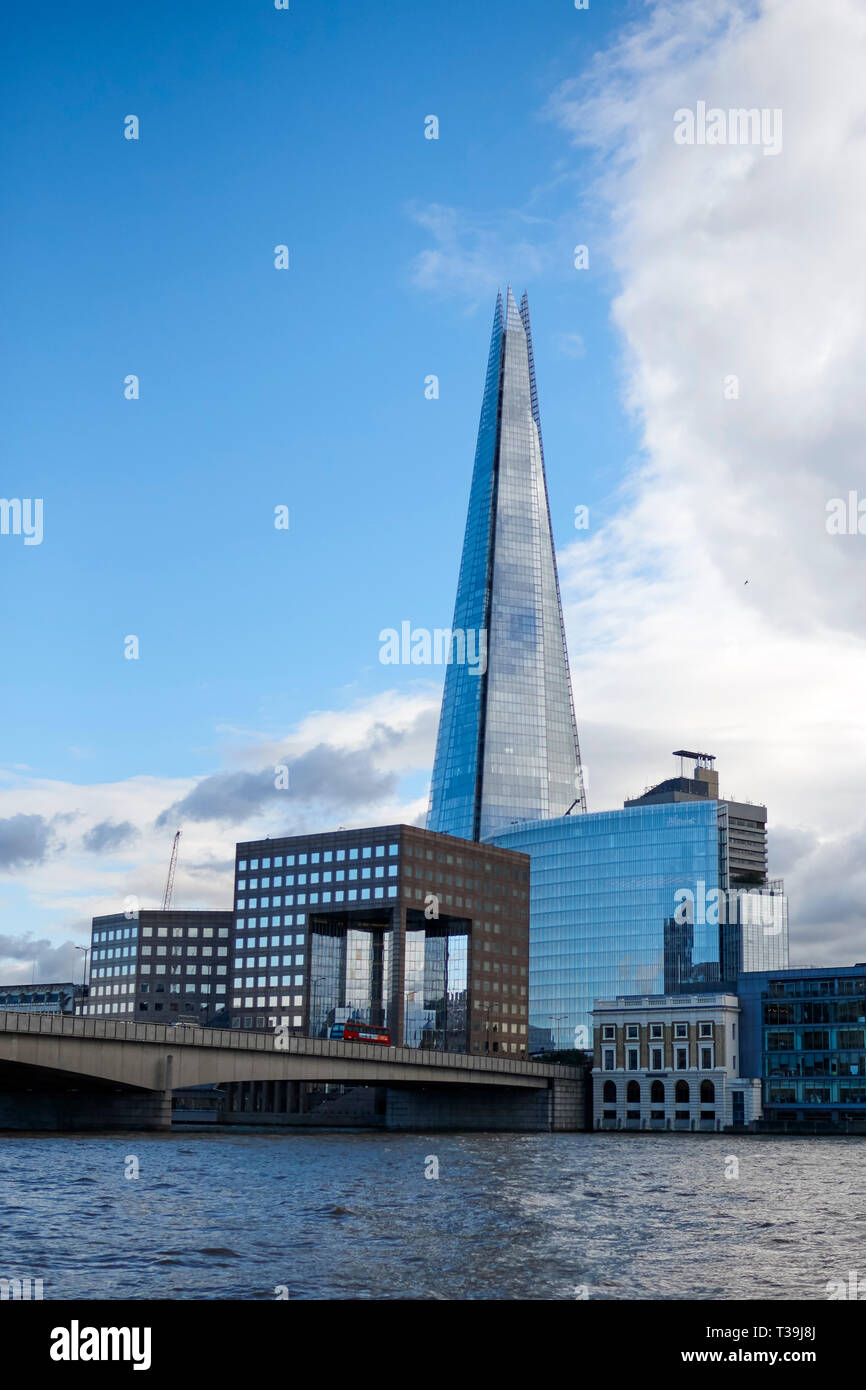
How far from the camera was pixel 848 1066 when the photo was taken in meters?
177

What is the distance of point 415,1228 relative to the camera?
44562mm

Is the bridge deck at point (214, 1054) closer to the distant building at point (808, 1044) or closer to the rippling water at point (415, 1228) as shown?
the rippling water at point (415, 1228)

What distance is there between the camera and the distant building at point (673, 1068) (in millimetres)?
181000

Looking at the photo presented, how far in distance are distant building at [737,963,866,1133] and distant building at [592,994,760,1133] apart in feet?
8.97

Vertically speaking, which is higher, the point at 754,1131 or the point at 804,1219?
the point at 804,1219

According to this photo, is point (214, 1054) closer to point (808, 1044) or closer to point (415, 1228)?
point (415, 1228)

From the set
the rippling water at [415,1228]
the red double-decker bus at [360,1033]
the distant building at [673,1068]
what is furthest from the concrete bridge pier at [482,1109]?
the rippling water at [415,1228]

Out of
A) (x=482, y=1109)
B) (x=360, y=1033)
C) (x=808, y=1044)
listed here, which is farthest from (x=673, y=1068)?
(x=360, y=1033)

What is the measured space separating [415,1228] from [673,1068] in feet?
482

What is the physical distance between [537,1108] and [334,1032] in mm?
28045

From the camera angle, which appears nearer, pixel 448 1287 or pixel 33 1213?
pixel 448 1287
